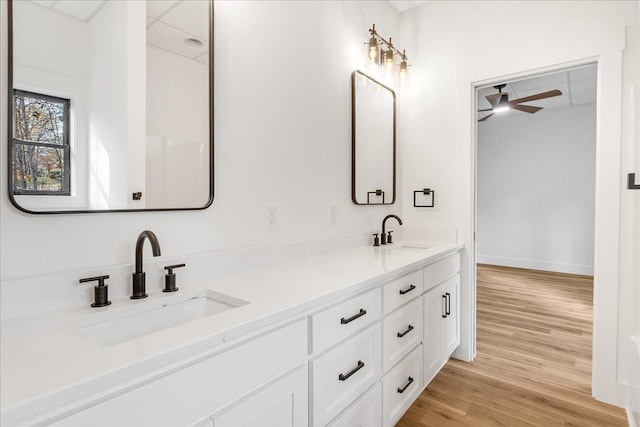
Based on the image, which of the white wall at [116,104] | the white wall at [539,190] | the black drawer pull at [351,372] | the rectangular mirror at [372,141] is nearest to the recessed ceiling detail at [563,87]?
the white wall at [539,190]

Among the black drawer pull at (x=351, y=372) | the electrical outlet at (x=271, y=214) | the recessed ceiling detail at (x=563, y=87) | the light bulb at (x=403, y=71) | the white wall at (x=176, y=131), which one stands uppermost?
the recessed ceiling detail at (x=563, y=87)

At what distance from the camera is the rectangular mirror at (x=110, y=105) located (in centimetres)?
102

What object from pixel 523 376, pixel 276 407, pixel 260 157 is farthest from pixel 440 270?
pixel 276 407

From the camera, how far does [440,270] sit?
2162 mm

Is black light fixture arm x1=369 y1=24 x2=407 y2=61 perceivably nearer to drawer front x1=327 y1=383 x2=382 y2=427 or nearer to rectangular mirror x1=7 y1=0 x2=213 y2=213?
rectangular mirror x1=7 y1=0 x2=213 y2=213

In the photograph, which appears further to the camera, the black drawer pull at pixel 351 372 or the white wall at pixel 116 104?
the black drawer pull at pixel 351 372

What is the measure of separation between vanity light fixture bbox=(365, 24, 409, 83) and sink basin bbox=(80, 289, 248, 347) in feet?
6.14

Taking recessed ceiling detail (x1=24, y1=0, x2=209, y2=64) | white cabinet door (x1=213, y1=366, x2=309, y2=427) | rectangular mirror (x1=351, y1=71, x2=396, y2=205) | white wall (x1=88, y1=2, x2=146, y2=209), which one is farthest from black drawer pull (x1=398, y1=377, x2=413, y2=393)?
recessed ceiling detail (x1=24, y1=0, x2=209, y2=64)

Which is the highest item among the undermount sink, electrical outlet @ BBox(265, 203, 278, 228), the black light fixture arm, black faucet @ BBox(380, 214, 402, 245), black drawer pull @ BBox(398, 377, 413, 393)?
the black light fixture arm

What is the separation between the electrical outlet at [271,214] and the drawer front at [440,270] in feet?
2.89

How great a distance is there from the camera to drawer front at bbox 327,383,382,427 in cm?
132

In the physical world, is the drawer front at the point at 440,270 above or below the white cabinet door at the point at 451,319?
above

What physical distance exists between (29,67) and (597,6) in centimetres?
280

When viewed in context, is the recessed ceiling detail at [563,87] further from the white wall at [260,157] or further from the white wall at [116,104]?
the white wall at [116,104]
